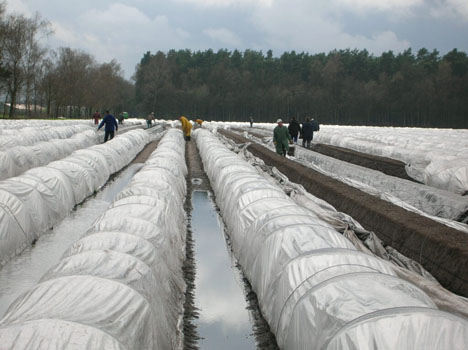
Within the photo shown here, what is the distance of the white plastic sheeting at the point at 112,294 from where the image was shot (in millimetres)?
3523

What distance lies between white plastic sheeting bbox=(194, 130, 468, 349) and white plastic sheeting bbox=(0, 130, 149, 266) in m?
Answer: 4.09

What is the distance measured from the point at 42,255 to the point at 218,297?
3468 mm

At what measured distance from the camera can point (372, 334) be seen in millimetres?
3412

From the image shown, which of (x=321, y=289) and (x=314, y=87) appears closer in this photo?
(x=321, y=289)

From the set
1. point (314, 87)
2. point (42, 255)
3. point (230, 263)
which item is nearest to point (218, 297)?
point (230, 263)

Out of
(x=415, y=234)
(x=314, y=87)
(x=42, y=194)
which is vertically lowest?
(x=42, y=194)

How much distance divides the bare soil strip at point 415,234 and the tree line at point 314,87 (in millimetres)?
75985

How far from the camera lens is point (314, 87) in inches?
3888

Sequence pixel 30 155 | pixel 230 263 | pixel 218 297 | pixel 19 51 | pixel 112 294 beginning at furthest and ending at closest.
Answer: pixel 19 51, pixel 30 155, pixel 230 263, pixel 218 297, pixel 112 294

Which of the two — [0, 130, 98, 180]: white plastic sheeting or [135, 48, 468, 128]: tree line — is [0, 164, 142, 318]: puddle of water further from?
[135, 48, 468, 128]: tree line

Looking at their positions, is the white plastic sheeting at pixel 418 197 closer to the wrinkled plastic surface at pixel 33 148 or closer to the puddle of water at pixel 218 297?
the puddle of water at pixel 218 297

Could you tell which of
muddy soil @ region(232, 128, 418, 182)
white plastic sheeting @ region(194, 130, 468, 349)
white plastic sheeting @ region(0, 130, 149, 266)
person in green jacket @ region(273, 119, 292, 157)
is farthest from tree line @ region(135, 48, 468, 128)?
white plastic sheeting @ region(194, 130, 468, 349)

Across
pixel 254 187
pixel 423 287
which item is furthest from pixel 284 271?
pixel 254 187

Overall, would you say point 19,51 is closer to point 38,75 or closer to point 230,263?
point 38,75
